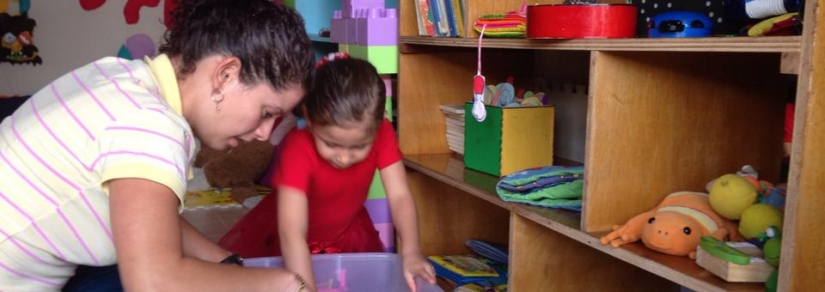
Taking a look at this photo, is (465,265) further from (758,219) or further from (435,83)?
(758,219)

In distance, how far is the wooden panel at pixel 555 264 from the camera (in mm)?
1479

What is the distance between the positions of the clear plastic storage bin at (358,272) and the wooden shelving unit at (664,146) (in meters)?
0.22

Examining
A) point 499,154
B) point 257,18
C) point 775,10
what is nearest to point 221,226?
point 499,154

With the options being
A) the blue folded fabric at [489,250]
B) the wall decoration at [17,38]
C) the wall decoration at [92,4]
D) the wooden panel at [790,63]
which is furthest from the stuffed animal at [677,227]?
the wall decoration at [17,38]

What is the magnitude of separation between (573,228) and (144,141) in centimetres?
67

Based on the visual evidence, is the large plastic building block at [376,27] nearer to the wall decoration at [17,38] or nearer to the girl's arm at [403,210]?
the girl's arm at [403,210]

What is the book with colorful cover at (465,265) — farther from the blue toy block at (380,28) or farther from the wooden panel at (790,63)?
the wooden panel at (790,63)

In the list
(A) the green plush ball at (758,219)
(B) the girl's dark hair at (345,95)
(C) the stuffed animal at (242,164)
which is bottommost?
(C) the stuffed animal at (242,164)

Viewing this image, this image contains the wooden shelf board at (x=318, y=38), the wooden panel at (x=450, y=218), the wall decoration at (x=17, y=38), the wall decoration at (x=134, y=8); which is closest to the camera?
the wooden panel at (x=450, y=218)

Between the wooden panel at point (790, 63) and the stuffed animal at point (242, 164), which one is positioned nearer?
the wooden panel at point (790, 63)

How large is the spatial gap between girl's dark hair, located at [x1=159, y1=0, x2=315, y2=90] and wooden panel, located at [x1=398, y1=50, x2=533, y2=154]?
0.85m

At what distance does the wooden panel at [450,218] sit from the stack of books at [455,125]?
0.12m

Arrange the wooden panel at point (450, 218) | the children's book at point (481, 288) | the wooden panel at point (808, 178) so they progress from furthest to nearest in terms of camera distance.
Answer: the wooden panel at point (450, 218) < the children's book at point (481, 288) < the wooden panel at point (808, 178)

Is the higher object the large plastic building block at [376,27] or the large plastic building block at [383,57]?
the large plastic building block at [376,27]
